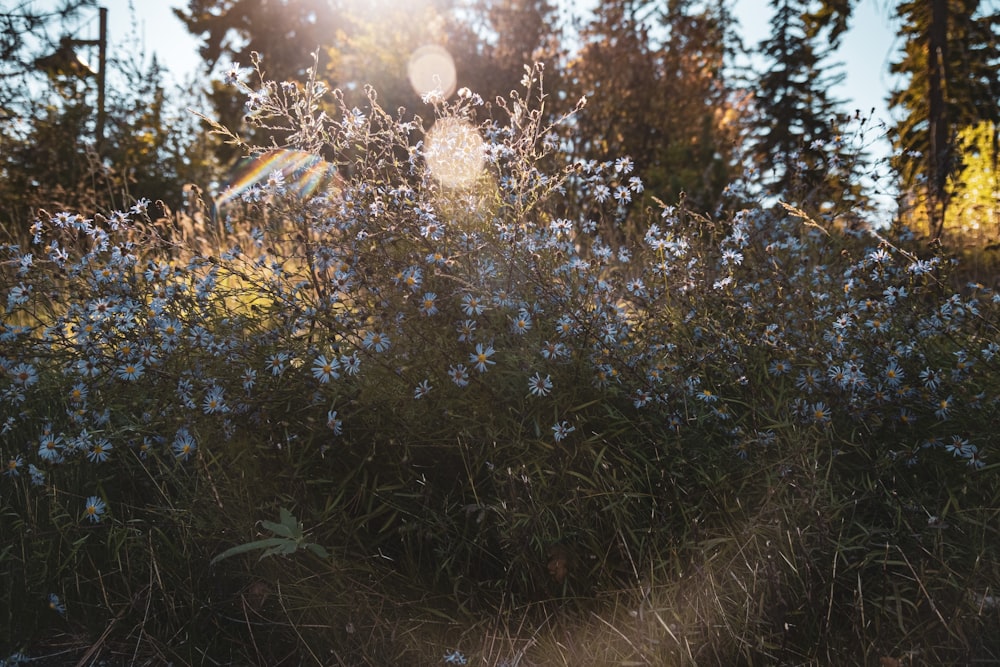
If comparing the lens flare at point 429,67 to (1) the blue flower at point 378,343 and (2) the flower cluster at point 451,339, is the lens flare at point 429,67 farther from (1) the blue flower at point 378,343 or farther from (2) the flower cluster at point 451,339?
(1) the blue flower at point 378,343

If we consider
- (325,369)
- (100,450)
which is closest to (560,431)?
(325,369)

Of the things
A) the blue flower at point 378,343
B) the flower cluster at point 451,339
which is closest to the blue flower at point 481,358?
the flower cluster at point 451,339

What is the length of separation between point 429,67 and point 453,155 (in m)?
10.3

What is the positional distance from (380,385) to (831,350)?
1547mm

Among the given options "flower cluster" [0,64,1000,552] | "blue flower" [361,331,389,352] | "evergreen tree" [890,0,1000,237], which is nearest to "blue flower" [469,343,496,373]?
"flower cluster" [0,64,1000,552]

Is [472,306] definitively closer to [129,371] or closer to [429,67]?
[129,371]

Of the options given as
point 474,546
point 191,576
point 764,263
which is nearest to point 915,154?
point 764,263

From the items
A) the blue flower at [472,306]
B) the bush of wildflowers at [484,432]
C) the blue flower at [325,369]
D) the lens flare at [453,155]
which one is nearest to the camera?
the bush of wildflowers at [484,432]

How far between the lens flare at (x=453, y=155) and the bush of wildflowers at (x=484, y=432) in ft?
0.06

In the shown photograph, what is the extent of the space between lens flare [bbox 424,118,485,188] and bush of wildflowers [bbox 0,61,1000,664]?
2cm

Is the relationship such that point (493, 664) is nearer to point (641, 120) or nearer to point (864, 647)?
point (864, 647)

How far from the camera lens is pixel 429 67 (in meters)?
12.5

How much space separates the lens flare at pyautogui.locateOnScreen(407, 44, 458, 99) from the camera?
12.2 meters

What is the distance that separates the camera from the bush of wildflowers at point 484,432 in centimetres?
207
